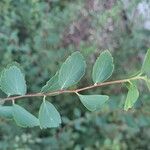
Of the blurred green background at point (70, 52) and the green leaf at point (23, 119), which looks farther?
the blurred green background at point (70, 52)

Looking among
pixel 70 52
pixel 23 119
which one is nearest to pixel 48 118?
pixel 23 119

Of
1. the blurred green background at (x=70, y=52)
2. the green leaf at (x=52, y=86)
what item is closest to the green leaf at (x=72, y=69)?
the green leaf at (x=52, y=86)

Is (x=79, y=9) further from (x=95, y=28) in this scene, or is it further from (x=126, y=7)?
(x=126, y=7)

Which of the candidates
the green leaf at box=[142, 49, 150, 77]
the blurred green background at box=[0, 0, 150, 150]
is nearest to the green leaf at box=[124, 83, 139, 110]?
the green leaf at box=[142, 49, 150, 77]

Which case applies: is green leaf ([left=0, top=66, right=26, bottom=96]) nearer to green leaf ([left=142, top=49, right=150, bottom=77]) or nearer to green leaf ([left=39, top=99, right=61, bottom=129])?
green leaf ([left=39, top=99, right=61, bottom=129])

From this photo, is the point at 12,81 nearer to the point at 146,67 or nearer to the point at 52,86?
the point at 52,86

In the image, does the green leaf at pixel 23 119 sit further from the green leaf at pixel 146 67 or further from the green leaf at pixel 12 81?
the green leaf at pixel 146 67
